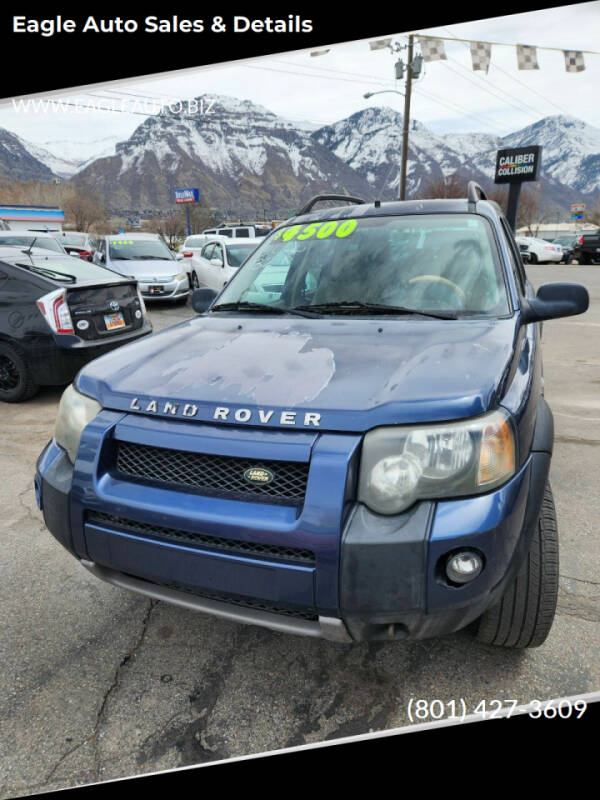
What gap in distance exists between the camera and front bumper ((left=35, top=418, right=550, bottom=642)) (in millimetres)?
1449

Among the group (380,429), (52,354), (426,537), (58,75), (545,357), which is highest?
(58,75)

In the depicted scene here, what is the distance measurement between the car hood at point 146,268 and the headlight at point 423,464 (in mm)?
10526

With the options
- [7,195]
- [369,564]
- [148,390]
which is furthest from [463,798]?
[7,195]

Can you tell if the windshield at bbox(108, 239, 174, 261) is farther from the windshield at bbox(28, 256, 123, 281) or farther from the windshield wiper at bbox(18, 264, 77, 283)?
the windshield wiper at bbox(18, 264, 77, 283)

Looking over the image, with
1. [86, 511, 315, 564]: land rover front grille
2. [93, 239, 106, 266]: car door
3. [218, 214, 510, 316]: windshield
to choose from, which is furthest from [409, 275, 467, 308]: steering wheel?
[93, 239, 106, 266]: car door

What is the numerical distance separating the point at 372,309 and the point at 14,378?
172 inches

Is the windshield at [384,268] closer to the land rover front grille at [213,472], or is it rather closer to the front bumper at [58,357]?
the land rover front grille at [213,472]

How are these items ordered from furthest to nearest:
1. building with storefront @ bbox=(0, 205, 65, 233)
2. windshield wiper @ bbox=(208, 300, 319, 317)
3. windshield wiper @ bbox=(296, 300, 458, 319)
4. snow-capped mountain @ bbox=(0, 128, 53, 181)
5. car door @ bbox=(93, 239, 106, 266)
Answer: snow-capped mountain @ bbox=(0, 128, 53, 181)
building with storefront @ bbox=(0, 205, 65, 233)
car door @ bbox=(93, 239, 106, 266)
windshield wiper @ bbox=(208, 300, 319, 317)
windshield wiper @ bbox=(296, 300, 458, 319)

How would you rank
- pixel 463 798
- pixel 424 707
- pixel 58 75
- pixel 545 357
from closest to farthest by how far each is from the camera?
1. pixel 463 798
2. pixel 424 707
3. pixel 58 75
4. pixel 545 357

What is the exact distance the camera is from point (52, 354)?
509 cm

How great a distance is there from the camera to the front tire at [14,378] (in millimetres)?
5168

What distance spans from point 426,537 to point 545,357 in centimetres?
646

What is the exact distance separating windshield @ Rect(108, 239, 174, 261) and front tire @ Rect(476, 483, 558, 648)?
11.6 meters

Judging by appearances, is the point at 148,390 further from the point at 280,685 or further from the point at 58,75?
the point at 58,75
